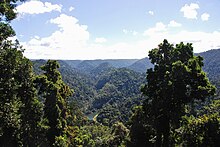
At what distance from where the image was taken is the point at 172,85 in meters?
25.7

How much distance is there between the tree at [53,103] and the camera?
105ft

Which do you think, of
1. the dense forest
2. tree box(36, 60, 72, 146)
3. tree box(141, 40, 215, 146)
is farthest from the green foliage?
tree box(36, 60, 72, 146)

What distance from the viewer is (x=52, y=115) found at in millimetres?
32250

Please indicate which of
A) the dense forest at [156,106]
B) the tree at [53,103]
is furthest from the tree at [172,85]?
the tree at [53,103]

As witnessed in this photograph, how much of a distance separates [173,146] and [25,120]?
1358 cm

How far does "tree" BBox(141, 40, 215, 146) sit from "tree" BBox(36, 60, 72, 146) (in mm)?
9423

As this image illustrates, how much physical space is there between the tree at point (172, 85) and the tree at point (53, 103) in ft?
30.9

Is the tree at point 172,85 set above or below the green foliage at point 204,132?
above

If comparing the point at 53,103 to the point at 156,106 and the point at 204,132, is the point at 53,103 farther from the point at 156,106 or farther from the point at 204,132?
the point at 204,132

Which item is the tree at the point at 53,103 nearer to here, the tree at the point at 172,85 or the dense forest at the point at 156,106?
the dense forest at the point at 156,106

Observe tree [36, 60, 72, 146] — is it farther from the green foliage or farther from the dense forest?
the green foliage

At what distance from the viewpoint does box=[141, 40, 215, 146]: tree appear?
25406 mm

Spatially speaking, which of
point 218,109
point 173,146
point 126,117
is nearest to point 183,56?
point 218,109

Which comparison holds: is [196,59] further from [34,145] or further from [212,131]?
[34,145]
